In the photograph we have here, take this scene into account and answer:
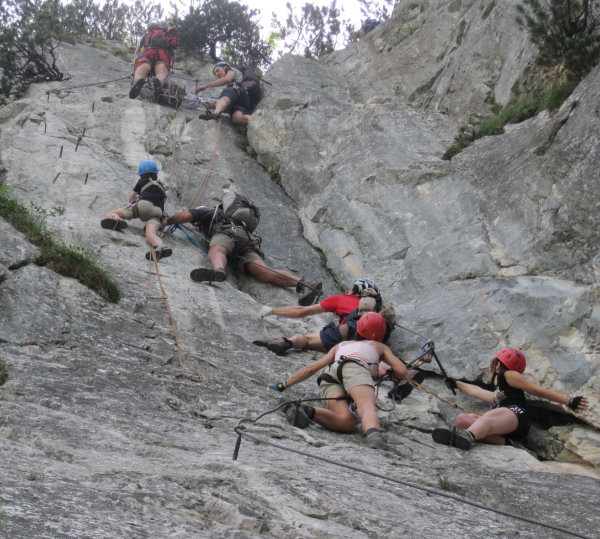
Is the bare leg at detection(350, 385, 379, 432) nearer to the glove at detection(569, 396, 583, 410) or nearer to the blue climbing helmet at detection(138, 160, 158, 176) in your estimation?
the glove at detection(569, 396, 583, 410)

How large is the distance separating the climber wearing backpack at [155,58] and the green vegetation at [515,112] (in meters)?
7.52

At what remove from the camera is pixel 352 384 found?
639 cm

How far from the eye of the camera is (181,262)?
9.91m

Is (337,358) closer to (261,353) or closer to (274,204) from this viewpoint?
(261,353)

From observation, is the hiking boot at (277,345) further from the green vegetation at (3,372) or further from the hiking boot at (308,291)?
the green vegetation at (3,372)

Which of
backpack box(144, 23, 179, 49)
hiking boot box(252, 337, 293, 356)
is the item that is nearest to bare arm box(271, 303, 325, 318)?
hiking boot box(252, 337, 293, 356)

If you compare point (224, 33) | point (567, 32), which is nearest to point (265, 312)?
point (567, 32)

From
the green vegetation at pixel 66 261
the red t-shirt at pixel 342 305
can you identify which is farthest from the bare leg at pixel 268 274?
the green vegetation at pixel 66 261

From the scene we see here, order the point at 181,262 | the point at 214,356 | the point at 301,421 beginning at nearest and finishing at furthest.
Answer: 1. the point at 301,421
2. the point at 214,356
3. the point at 181,262

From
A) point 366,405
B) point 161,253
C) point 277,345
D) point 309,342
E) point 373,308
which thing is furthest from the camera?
point 161,253

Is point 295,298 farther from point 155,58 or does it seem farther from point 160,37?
point 160,37

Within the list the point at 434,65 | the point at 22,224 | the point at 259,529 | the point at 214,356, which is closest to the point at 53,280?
the point at 22,224

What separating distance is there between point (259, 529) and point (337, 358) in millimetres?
3451

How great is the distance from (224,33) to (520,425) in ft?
59.6
